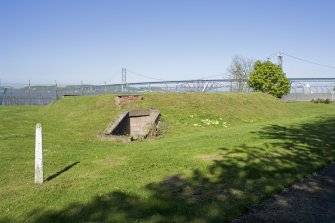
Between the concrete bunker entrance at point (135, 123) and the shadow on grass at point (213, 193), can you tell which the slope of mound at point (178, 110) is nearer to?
the concrete bunker entrance at point (135, 123)

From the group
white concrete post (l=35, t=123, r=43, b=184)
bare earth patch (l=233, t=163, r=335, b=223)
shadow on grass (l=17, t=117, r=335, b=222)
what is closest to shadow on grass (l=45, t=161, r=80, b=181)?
white concrete post (l=35, t=123, r=43, b=184)

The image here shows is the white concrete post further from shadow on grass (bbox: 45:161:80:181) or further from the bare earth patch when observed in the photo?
the bare earth patch

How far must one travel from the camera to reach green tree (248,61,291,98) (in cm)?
4400

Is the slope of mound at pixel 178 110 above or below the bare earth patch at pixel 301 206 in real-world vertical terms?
above

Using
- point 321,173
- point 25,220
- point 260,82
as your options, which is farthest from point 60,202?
point 260,82

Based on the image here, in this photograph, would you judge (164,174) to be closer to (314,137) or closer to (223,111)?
(314,137)

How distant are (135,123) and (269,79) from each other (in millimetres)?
30258

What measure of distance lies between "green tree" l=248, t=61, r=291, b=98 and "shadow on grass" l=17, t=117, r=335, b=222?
35.8 meters

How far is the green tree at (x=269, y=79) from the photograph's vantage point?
44.0 metres

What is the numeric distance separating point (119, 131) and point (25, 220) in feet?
37.4

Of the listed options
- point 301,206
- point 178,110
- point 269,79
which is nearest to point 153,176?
point 301,206

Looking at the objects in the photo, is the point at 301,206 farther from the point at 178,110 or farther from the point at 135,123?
the point at 178,110

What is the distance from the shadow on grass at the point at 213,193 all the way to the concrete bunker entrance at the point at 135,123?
25.8 feet

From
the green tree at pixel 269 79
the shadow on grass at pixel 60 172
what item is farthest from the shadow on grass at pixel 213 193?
the green tree at pixel 269 79
